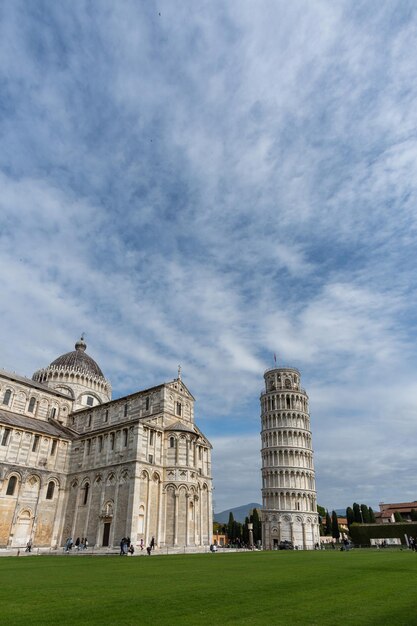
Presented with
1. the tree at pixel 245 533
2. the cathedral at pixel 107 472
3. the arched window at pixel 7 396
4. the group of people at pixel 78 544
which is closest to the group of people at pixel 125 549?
the cathedral at pixel 107 472

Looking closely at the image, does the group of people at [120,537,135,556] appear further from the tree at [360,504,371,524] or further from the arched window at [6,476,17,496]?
the tree at [360,504,371,524]

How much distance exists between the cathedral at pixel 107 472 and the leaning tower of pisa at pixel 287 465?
88.2ft

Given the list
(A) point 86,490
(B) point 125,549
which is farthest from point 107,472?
(B) point 125,549

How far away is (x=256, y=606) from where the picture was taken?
9.39 meters

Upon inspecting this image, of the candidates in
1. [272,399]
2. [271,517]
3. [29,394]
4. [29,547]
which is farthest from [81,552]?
[272,399]

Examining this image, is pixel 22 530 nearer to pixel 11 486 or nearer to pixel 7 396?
pixel 11 486

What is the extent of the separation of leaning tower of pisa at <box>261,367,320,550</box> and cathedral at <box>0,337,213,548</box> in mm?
26888

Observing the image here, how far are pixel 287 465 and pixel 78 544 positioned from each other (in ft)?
132

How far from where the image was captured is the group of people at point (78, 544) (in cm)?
3762

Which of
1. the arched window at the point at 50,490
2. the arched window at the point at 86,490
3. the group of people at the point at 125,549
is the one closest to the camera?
the group of people at the point at 125,549

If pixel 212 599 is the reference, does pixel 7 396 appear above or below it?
above

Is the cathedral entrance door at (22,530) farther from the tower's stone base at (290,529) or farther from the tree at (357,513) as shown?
the tree at (357,513)

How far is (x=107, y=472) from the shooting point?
41.2m

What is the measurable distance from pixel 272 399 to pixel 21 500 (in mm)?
47421
